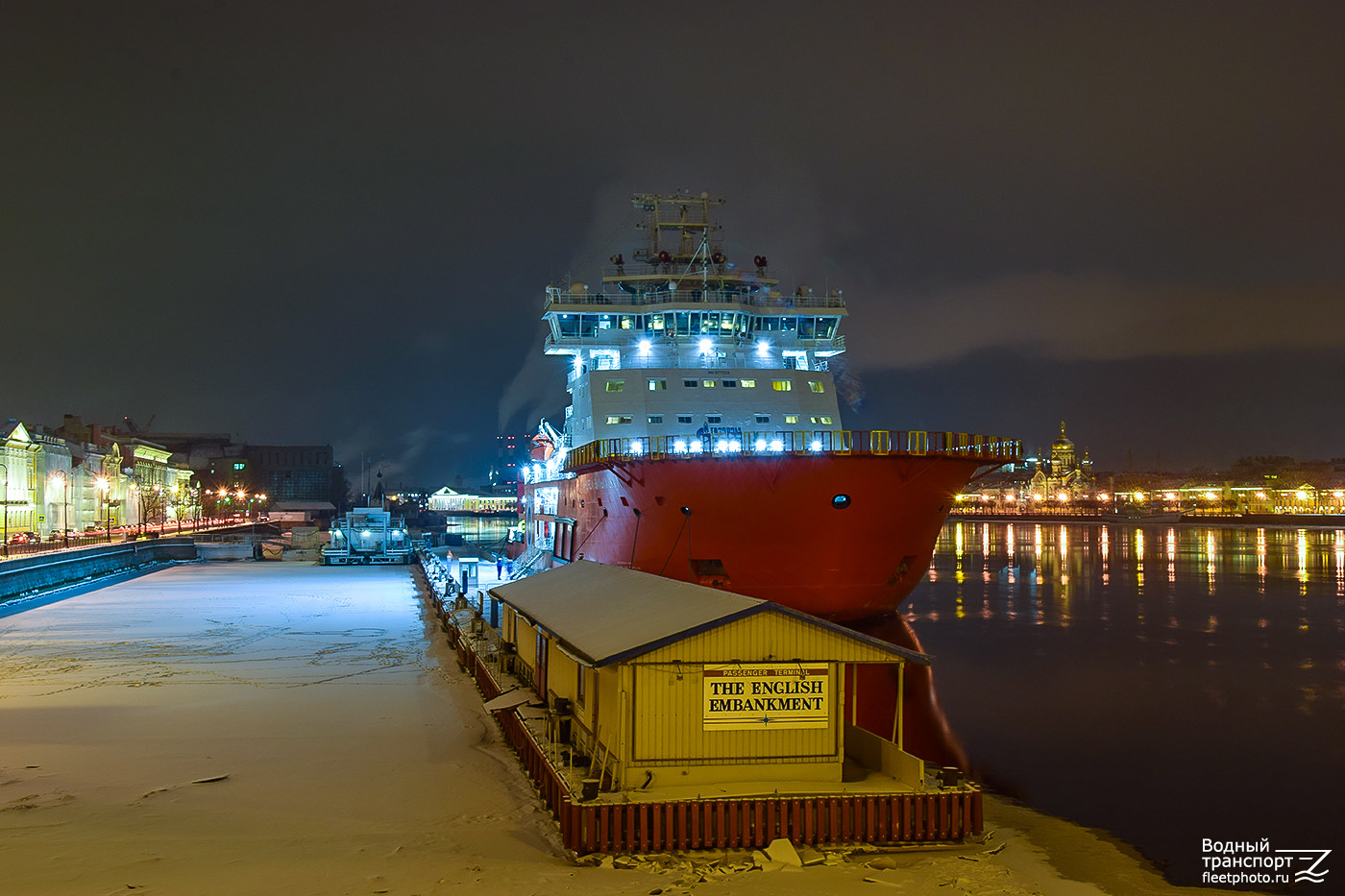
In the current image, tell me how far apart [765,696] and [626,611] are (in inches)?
117

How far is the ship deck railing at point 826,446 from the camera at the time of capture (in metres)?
23.3

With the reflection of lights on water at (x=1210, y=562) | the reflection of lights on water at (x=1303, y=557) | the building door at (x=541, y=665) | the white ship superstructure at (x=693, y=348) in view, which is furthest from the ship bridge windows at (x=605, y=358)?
the reflection of lights on water at (x=1303, y=557)

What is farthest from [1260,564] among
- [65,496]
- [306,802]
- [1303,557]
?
[65,496]

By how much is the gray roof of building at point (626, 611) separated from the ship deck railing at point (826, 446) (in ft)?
21.3

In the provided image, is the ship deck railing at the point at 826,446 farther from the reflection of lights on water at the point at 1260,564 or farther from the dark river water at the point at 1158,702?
the reflection of lights on water at the point at 1260,564

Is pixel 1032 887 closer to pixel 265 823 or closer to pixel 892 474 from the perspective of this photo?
pixel 265 823

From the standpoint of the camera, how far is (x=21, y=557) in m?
38.6

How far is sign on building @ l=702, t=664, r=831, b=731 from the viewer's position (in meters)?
11.0

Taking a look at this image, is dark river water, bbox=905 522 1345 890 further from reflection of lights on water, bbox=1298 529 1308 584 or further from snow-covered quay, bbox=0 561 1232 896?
reflection of lights on water, bbox=1298 529 1308 584

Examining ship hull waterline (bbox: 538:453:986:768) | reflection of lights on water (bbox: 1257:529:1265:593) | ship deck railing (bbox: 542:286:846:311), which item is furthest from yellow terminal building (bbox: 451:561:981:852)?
reflection of lights on water (bbox: 1257:529:1265:593)

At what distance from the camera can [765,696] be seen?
36.2ft

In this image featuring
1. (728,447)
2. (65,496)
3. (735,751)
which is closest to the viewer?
(735,751)

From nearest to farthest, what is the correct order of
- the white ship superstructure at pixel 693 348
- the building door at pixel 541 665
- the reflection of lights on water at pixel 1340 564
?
the building door at pixel 541 665 < the white ship superstructure at pixel 693 348 < the reflection of lights on water at pixel 1340 564

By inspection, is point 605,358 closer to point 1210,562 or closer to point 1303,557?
point 1210,562
